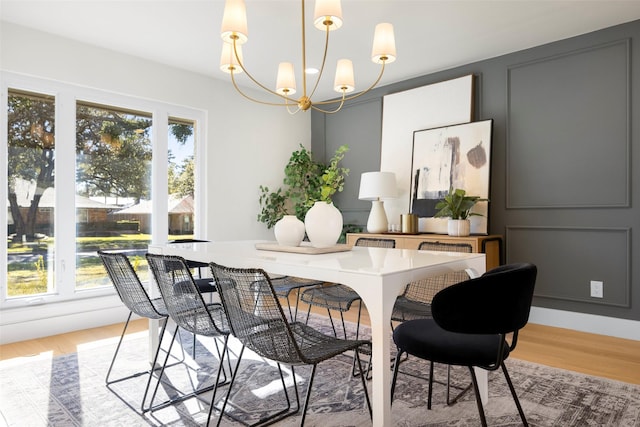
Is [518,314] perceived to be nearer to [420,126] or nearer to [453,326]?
[453,326]

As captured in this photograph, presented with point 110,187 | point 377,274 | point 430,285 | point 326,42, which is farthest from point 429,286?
point 110,187

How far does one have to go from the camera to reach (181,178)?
4.48m

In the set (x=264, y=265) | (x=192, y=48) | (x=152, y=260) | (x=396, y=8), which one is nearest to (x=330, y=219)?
(x=264, y=265)

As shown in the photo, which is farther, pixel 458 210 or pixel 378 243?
pixel 458 210

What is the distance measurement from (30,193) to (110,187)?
65 cm

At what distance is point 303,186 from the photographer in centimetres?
540

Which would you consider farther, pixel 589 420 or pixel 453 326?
pixel 589 420

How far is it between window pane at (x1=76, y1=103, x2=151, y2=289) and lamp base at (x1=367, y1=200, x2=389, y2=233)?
2.34m

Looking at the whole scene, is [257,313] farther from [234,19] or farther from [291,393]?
[234,19]

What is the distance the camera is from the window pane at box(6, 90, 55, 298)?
11.1 ft

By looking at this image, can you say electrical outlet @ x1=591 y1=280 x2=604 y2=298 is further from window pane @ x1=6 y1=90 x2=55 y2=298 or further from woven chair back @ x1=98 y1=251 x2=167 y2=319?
window pane @ x1=6 y1=90 x2=55 y2=298

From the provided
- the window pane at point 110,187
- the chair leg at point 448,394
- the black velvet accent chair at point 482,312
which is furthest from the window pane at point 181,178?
the black velvet accent chair at point 482,312

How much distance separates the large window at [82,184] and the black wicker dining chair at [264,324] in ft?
8.85

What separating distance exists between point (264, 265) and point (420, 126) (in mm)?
3166
